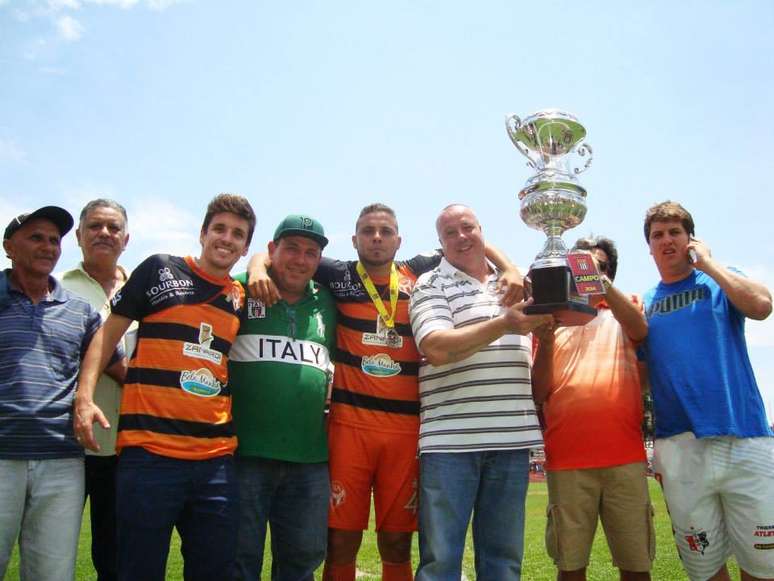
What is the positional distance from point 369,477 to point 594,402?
5.16 feet

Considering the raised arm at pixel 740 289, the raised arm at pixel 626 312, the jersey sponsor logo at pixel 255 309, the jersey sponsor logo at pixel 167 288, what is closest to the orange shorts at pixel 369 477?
the jersey sponsor logo at pixel 255 309

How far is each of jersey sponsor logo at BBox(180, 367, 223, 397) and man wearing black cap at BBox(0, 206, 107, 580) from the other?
0.74 m

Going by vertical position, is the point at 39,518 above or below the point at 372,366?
below

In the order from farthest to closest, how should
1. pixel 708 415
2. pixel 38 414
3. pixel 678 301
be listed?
1. pixel 678 301
2. pixel 708 415
3. pixel 38 414

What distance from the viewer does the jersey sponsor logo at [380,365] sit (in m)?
4.15

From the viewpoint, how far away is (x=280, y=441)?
3.80m

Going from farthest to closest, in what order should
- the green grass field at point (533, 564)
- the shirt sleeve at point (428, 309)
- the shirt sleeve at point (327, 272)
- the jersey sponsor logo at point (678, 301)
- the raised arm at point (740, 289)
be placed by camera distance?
the green grass field at point (533, 564) → the shirt sleeve at point (327, 272) → the jersey sponsor logo at point (678, 301) → the raised arm at point (740, 289) → the shirt sleeve at point (428, 309)

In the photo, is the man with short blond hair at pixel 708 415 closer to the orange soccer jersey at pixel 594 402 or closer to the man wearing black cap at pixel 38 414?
the orange soccer jersey at pixel 594 402

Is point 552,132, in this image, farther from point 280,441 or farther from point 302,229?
point 280,441

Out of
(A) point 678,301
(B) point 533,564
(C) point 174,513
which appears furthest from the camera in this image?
(B) point 533,564

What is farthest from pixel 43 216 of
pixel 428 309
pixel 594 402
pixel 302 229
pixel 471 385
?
pixel 594 402

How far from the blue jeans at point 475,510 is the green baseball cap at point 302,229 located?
1553 mm

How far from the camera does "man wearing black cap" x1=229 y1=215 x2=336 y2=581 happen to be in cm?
377

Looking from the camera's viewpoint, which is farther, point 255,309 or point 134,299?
point 255,309
